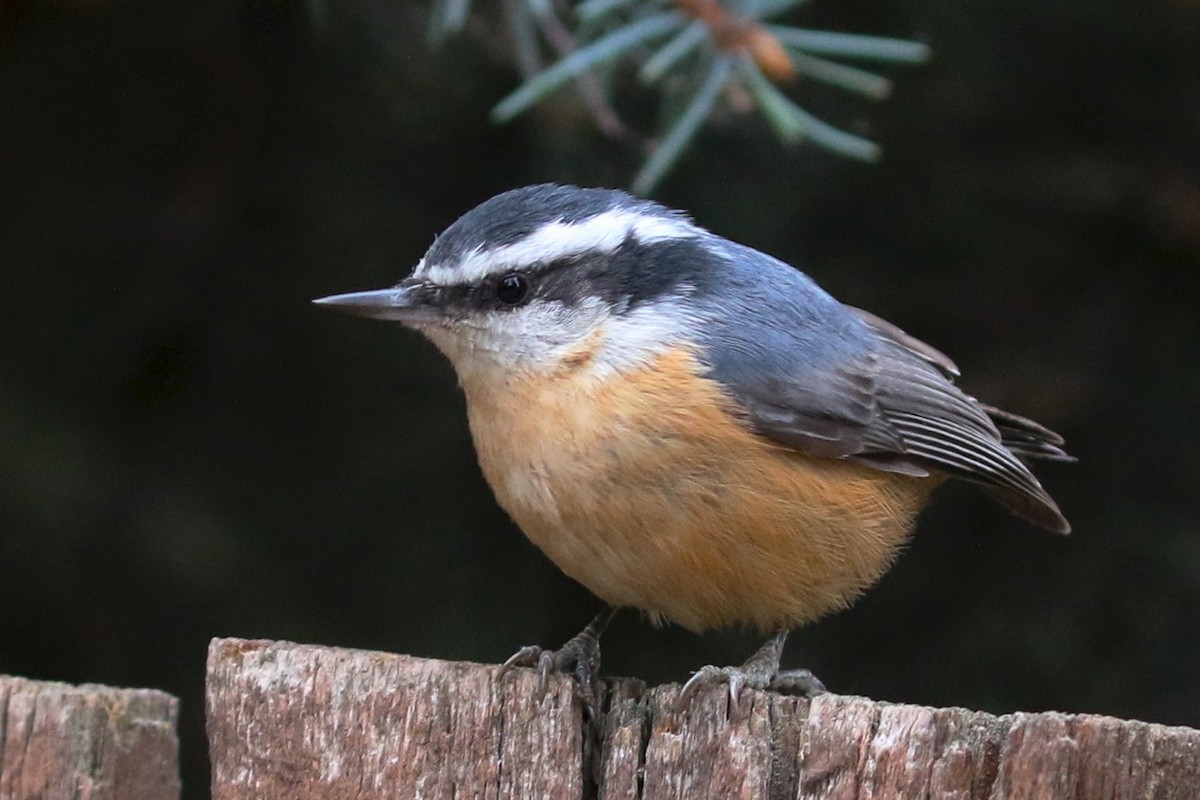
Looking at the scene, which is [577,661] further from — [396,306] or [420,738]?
[396,306]

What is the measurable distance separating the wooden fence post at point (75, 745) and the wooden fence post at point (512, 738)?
11 cm

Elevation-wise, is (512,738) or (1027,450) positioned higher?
(1027,450)

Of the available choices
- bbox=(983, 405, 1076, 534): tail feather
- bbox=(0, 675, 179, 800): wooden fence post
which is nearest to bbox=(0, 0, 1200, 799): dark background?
bbox=(983, 405, 1076, 534): tail feather

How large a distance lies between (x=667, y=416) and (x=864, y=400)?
23.7 inches

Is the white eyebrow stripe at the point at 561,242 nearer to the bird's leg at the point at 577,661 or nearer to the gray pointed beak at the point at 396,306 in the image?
the gray pointed beak at the point at 396,306

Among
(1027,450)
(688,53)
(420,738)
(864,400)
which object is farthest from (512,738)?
(1027,450)

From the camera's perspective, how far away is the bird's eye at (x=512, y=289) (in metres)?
2.76

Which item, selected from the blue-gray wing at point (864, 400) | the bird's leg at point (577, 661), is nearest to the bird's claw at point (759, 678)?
the bird's leg at point (577, 661)

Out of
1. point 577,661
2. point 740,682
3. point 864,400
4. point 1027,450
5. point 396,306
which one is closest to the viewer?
point 740,682

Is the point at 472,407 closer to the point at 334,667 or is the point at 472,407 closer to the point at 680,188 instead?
the point at 334,667

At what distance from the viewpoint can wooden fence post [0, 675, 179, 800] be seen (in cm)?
189

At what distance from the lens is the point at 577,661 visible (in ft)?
8.25

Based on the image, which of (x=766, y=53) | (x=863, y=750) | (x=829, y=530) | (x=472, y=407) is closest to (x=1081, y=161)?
(x=766, y=53)

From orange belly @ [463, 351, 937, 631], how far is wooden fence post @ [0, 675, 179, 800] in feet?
2.81
